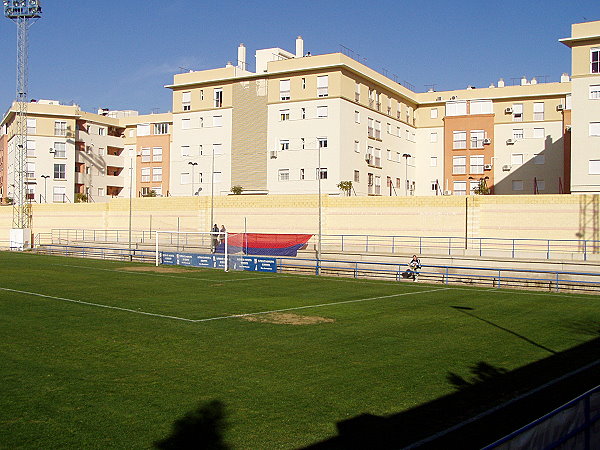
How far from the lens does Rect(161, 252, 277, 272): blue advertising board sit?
42.0 m

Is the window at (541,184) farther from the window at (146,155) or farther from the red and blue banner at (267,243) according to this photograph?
the window at (146,155)

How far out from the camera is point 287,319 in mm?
21344

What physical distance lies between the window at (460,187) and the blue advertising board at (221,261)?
3137 centimetres

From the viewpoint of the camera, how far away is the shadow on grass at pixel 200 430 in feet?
29.9

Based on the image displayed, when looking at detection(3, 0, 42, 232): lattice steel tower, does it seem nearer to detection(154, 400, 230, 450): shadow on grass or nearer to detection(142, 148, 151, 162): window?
detection(142, 148, 151, 162): window

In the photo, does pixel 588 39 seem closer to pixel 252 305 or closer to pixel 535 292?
pixel 535 292

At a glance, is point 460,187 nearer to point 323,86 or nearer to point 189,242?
point 323,86

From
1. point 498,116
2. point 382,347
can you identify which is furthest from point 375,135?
point 382,347

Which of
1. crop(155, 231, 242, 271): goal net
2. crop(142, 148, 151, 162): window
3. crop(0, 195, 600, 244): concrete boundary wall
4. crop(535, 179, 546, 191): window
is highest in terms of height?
crop(142, 148, 151, 162): window

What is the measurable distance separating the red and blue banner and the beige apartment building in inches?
316

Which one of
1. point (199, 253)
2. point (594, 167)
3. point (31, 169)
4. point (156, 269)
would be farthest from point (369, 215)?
point (31, 169)

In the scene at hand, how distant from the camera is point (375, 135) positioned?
209ft

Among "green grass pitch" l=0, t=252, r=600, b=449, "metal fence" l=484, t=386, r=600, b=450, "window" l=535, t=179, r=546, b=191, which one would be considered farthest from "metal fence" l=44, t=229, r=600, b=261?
"metal fence" l=484, t=386, r=600, b=450

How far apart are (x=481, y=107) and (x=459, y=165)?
6.58 metres
